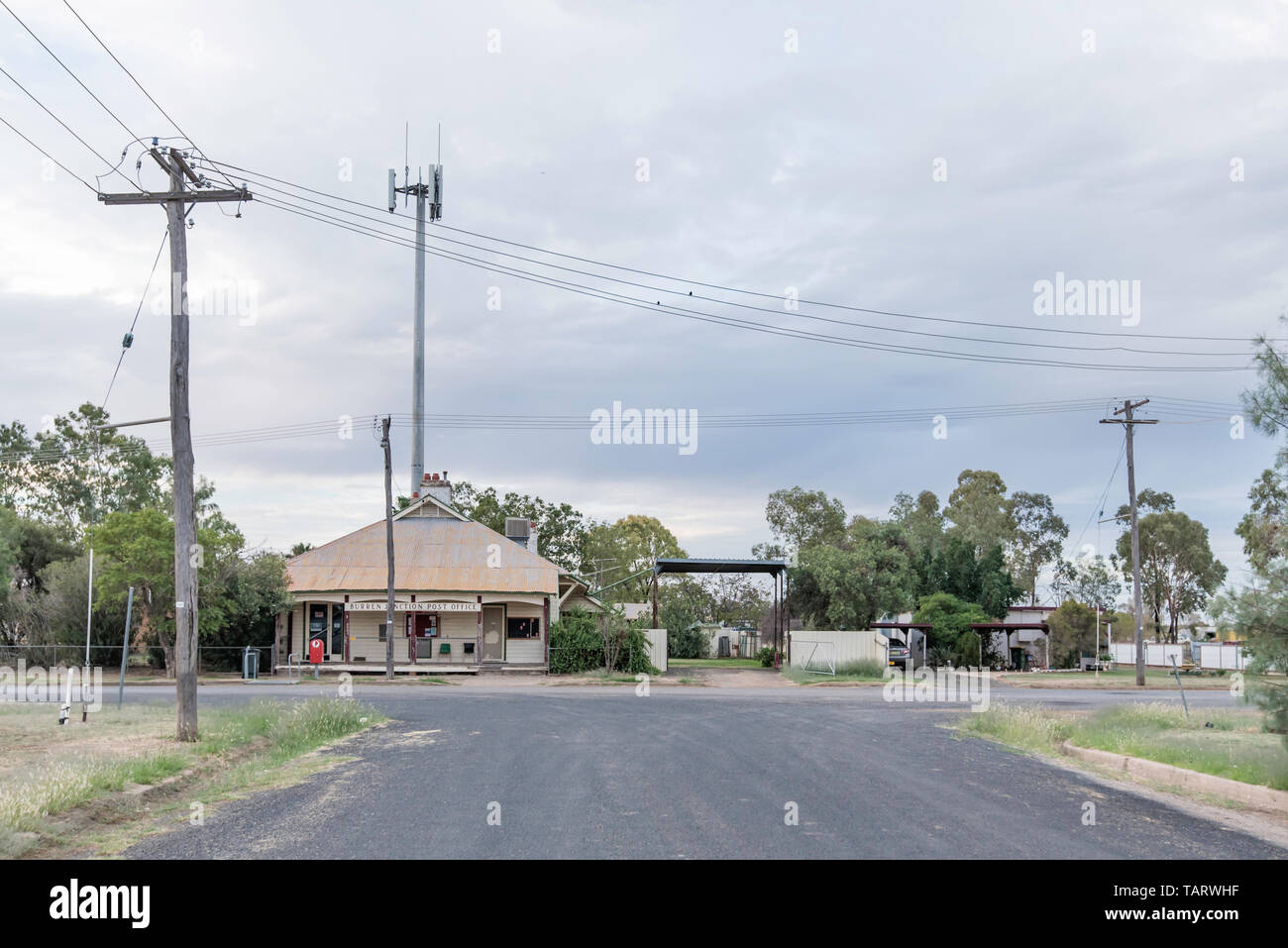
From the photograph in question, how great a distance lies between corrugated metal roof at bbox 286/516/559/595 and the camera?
40.9 metres

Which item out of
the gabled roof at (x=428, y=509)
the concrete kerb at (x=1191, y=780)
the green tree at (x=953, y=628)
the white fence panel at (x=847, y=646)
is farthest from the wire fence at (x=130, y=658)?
the concrete kerb at (x=1191, y=780)

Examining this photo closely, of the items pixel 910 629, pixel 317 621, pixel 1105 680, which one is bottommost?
pixel 1105 680

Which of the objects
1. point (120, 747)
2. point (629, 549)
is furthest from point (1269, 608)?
point (629, 549)

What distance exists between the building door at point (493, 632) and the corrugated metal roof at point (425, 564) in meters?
1.99

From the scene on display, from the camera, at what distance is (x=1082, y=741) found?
16406 millimetres

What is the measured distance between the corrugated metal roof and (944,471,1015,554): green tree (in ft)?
158

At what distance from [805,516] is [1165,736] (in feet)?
202

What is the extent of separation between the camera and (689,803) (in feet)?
34.1

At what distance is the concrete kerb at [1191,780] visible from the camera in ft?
36.5

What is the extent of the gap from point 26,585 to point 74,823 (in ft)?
141

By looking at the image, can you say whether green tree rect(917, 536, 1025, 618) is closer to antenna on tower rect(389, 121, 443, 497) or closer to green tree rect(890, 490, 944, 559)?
green tree rect(890, 490, 944, 559)

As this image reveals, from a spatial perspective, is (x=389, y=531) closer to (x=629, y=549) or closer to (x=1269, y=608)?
(x=1269, y=608)
